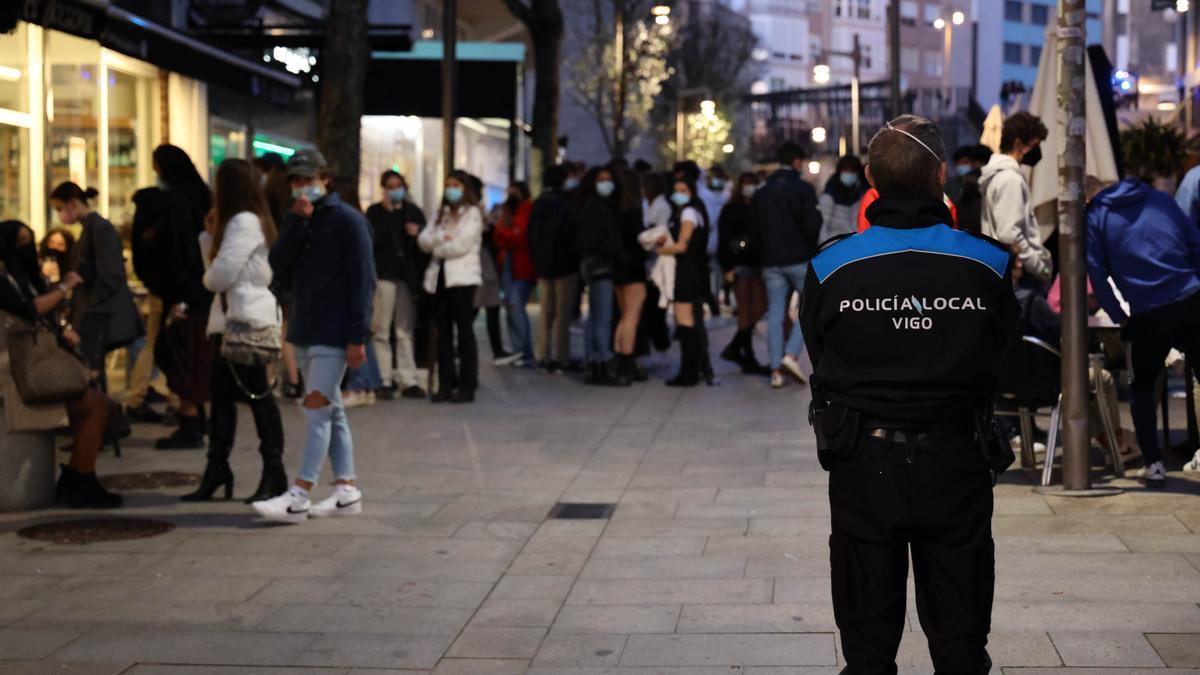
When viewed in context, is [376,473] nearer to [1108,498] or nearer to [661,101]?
[1108,498]

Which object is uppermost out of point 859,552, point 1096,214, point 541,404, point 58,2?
point 58,2

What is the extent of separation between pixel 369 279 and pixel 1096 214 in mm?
3868

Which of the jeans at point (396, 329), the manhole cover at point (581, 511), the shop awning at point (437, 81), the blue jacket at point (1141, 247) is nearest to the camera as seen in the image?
the manhole cover at point (581, 511)

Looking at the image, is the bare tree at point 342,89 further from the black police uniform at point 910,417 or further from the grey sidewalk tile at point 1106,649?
the black police uniform at point 910,417

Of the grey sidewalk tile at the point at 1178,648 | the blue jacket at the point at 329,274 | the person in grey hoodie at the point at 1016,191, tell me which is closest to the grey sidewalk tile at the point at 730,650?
the grey sidewalk tile at the point at 1178,648

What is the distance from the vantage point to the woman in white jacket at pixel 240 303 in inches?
356

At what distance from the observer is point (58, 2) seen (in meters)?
12.8

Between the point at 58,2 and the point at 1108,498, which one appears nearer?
the point at 1108,498

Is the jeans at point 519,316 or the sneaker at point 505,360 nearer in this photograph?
the sneaker at point 505,360

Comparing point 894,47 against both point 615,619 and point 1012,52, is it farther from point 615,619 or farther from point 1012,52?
point 1012,52

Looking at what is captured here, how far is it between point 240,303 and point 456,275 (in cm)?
499

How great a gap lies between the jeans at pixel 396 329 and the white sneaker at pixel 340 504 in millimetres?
5386

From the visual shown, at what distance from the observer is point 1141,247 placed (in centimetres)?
919

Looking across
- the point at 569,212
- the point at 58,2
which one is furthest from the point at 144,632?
the point at 569,212
